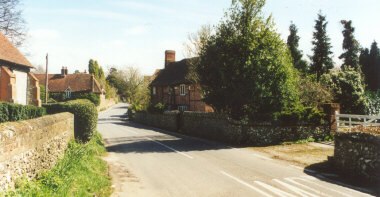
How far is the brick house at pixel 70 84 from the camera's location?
59938mm

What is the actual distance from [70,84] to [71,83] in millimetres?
401

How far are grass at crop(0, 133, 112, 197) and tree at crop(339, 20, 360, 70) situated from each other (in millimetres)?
37489

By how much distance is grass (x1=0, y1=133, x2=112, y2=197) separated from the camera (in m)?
5.06

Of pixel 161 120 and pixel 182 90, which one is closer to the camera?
pixel 161 120

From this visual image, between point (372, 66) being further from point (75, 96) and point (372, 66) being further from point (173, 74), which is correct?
point (75, 96)

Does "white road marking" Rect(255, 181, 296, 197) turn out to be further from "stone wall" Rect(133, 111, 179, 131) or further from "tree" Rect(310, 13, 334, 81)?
"tree" Rect(310, 13, 334, 81)

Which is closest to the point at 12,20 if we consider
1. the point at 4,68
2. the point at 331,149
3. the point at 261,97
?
the point at 4,68

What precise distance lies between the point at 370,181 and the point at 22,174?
32.4ft

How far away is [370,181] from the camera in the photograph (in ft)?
26.6

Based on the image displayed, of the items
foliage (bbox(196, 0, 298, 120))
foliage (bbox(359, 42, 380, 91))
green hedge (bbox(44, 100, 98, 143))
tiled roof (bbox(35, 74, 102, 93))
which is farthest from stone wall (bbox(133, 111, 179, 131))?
foliage (bbox(359, 42, 380, 91))

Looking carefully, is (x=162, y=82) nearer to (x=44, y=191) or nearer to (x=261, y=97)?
(x=261, y=97)

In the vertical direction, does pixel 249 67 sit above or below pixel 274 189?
above

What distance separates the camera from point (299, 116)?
16906 mm

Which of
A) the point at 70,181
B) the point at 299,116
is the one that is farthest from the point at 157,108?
the point at 70,181
